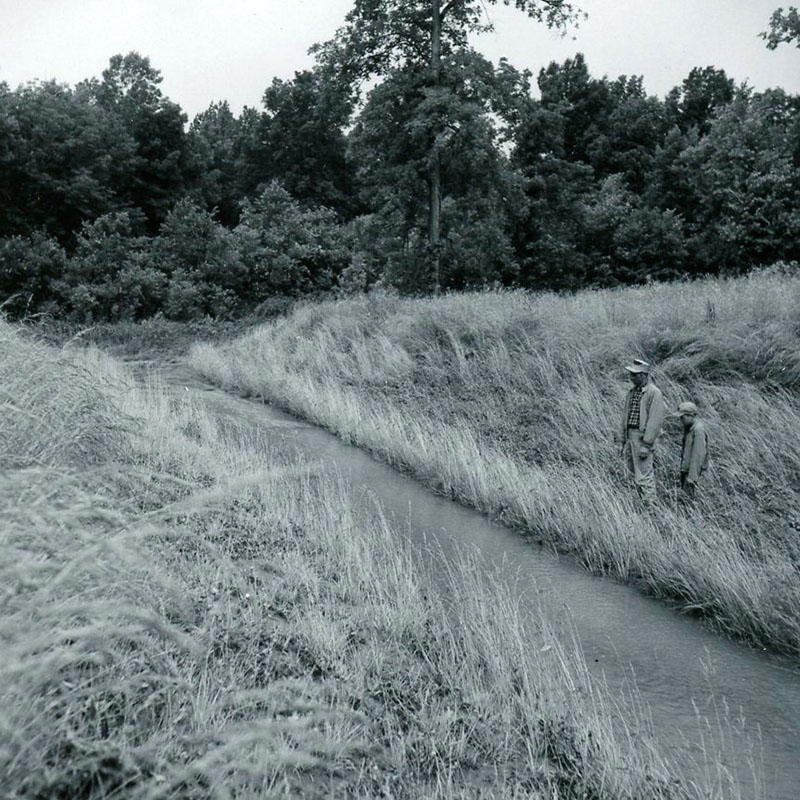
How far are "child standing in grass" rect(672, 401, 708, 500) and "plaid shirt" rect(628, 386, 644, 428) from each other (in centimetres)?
63

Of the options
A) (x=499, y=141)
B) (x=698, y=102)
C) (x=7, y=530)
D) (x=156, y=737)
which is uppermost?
(x=698, y=102)

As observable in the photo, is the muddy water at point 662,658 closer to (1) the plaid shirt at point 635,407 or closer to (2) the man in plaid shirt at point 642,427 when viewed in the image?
(2) the man in plaid shirt at point 642,427

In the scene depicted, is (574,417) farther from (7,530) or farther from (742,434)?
(7,530)

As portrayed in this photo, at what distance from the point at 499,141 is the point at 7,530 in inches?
957

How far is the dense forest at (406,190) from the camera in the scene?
82.7 feet

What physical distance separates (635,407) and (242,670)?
21.5 feet

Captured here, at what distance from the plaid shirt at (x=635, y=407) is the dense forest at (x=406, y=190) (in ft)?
→ 53.3

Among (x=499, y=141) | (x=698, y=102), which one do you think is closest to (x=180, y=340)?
(x=499, y=141)

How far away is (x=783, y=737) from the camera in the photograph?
15.0ft

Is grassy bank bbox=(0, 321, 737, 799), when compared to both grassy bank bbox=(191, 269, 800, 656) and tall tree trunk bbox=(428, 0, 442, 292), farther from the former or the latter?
tall tree trunk bbox=(428, 0, 442, 292)

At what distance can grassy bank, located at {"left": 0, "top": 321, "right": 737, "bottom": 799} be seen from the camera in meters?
2.66

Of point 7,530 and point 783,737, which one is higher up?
point 7,530

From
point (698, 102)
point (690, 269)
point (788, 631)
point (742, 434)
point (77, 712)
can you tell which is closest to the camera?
point (77, 712)

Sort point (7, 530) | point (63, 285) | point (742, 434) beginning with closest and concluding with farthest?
point (7, 530)
point (742, 434)
point (63, 285)
